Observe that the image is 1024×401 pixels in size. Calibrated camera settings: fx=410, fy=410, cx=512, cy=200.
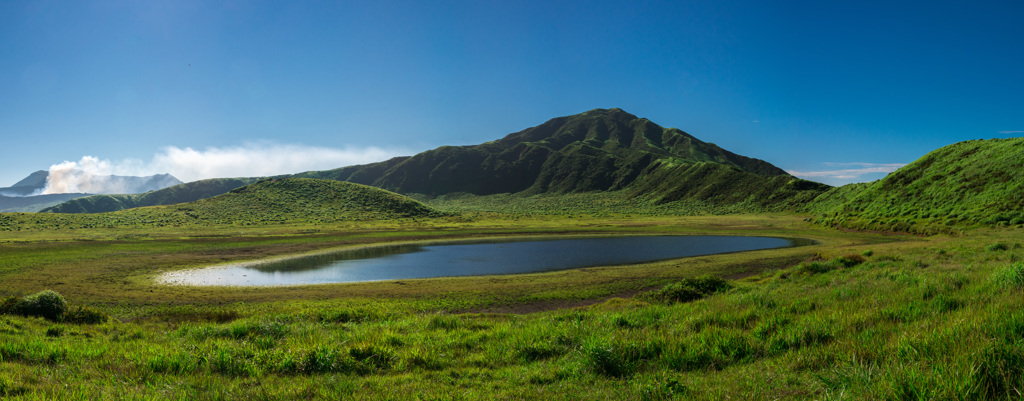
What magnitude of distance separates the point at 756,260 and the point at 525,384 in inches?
1415

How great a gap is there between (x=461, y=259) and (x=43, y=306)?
30.1 metres

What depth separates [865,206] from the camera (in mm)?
68500

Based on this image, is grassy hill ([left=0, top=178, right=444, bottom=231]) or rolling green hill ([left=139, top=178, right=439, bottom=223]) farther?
rolling green hill ([left=139, top=178, right=439, bottom=223])

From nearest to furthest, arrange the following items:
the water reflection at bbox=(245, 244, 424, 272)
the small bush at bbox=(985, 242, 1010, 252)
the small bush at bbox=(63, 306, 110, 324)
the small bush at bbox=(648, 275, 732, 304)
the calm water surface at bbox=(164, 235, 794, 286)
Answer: the small bush at bbox=(63, 306, 110, 324), the small bush at bbox=(648, 275, 732, 304), the small bush at bbox=(985, 242, 1010, 252), the calm water surface at bbox=(164, 235, 794, 286), the water reflection at bbox=(245, 244, 424, 272)

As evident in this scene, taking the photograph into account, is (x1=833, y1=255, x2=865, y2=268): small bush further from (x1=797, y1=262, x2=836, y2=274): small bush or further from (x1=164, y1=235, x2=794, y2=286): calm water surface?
(x1=164, y1=235, x2=794, y2=286): calm water surface

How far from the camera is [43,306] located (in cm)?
1463

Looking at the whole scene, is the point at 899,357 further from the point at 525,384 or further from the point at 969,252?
the point at 969,252

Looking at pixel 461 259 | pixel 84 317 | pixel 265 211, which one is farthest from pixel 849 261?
pixel 265 211

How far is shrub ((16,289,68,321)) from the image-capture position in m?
14.4

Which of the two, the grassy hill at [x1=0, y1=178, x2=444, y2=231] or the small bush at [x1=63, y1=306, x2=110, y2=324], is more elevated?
the grassy hill at [x1=0, y1=178, x2=444, y2=231]

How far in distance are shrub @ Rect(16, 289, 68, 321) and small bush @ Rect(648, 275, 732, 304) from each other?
22654mm

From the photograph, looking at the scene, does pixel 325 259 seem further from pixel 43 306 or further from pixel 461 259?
pixel 43 306

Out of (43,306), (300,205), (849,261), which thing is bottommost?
(43,306)

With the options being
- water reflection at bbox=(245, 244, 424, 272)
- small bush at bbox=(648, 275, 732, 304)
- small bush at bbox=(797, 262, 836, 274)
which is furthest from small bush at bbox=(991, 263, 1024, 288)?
water reflection at bbox=(245, 244, 424, 272)
